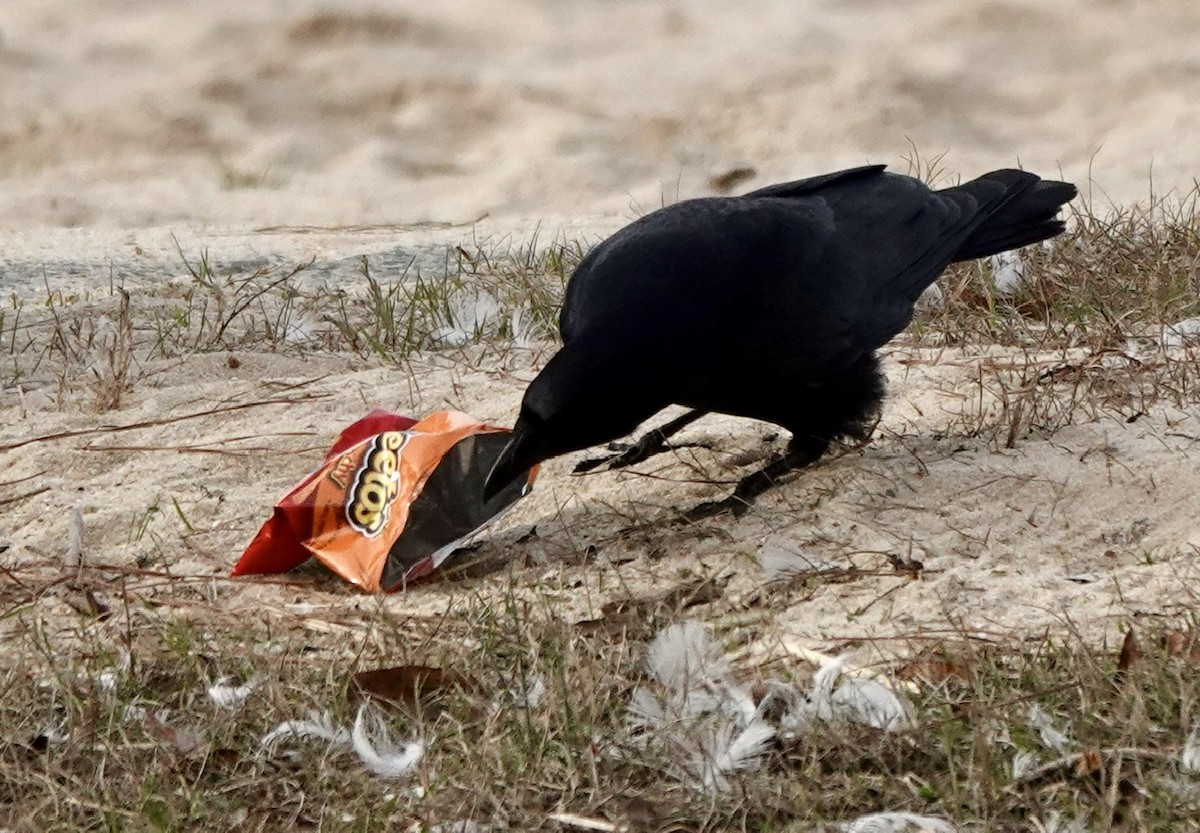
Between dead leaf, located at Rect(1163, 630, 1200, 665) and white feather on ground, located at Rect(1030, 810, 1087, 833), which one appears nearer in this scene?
white feather on ground, located at Rect(1030, 810, 1087, 833)

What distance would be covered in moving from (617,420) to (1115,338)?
162 centimetres

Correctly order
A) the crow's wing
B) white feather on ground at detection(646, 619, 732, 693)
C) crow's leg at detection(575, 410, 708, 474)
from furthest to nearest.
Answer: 1. crow's leg at detection(575, 410, 708, 474)
2. the crow's wing
3. white feather on ground at detection(646, 619, 732, 693)

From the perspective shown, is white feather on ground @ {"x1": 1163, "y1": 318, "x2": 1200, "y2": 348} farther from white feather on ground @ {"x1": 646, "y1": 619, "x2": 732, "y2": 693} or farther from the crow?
white feather on ground @ {"x1": 646, "y1": 619, "x2": 732, "y2": 693}

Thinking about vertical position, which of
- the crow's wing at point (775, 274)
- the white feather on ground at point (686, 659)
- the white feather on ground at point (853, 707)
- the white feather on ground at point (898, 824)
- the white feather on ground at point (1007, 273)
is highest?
the crow's wing at point (775, 274)

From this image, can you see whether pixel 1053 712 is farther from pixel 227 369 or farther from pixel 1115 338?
pixel 227 369

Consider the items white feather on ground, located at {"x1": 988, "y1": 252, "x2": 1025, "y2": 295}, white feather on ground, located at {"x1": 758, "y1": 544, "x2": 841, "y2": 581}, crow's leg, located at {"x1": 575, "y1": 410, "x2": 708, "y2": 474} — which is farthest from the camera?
white feather on ground, located at {"x1": 988, "y1": 252, "x2": 1025, "y2": 295}

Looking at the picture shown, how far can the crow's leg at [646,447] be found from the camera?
3633 millimetres

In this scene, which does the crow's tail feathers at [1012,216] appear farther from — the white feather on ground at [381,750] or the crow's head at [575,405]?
the white feather on ground at [381,750]

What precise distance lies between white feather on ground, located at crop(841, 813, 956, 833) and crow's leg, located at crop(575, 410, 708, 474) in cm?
162

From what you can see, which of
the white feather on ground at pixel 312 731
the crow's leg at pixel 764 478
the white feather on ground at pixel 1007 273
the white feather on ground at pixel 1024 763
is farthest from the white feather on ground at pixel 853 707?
the white feather on ground at pixel 1007 273

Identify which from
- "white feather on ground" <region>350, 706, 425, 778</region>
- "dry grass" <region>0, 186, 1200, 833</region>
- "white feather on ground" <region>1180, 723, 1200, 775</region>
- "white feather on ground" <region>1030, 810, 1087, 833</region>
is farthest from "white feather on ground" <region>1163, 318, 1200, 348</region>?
"white feather on ground" <region>350, 706, 425, 778</region>

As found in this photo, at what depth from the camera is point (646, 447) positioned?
363 centimetres

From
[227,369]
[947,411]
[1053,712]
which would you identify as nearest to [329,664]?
[1053,712]

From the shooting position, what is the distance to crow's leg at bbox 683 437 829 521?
3314 millimetres
